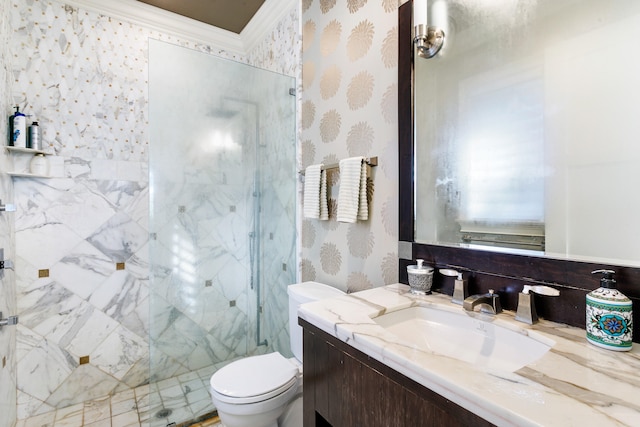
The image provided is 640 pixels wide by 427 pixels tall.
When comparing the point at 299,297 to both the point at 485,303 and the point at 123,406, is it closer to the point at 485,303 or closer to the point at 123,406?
the point at 485,303

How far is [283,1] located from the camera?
81.6 inches

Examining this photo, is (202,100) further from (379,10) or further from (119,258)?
(119,258)

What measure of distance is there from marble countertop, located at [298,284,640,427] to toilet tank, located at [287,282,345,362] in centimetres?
69

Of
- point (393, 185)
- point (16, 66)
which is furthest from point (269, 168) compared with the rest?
point (16, 66)

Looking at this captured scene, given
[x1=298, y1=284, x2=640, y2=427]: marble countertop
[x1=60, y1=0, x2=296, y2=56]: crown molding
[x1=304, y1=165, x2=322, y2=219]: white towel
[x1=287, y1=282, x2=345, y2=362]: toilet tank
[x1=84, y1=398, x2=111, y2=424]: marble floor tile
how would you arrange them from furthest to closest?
[x1=60, y1=0, x2=296, y2=56]: crown molding
[x1=84, y1=398, x2=111, y2=424]: marble floor tile
[x1=304, y1=165, x2=322, y2=219]: white towel
[x1=287, y1=282, x2=345, y2=362]: toilet tank
[x1=298, y1=284, x2=640, y2=427]: marble countertop

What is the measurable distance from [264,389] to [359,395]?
72 cm

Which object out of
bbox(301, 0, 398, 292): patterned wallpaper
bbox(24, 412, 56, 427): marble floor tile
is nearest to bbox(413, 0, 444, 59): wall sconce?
bbox(301, 0, 398, 292): patterned wallpaper

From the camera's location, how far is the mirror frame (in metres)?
0.78

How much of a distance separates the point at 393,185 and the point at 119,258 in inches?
77.2

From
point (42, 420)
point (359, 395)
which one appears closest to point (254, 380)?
point (359, 395)

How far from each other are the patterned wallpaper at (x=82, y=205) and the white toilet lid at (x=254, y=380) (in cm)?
118

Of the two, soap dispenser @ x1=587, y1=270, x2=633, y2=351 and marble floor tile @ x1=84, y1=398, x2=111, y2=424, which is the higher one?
soap dispenser @ x1=587, y1=270, x2=633, y2=351

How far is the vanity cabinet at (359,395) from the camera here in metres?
0.58

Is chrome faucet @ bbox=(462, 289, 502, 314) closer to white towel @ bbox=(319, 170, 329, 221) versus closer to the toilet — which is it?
the toilet
